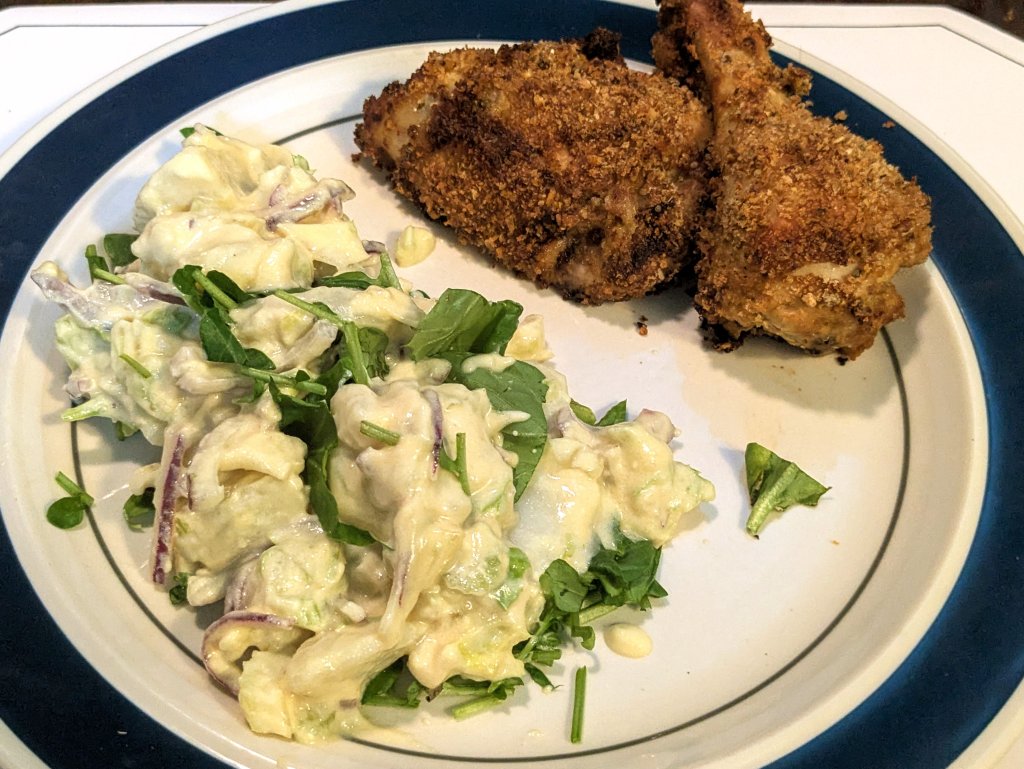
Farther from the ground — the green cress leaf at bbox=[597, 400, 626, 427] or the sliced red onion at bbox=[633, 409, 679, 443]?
the sliced red onion at bbox=[633, 409, 679, 443]

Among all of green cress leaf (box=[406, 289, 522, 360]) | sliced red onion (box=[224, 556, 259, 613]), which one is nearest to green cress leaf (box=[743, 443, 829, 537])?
green cress leaf (box=[406, 289, 522, 360])

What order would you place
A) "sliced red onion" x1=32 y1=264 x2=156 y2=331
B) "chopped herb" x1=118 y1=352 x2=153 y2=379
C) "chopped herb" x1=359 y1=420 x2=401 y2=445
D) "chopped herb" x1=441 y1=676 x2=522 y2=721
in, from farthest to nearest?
"sliced red onion" x1=32 y1=264 x2=156 y2=331 → "chopped herb" x1=118 y1=352 x2=153 y2=379 → "chopped herb" x1=441 y1=676 x2=522 y2=721 → "chopped herb" x1=359 y1=420 x2=401 y2=445

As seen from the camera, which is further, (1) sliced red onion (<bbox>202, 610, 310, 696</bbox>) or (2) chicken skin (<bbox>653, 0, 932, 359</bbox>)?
(2) chicken skin (<bbox>653, 0, 932, 359</bbox>)

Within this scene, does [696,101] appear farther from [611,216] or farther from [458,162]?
[458,162]

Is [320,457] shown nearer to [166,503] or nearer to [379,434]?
[379,434]

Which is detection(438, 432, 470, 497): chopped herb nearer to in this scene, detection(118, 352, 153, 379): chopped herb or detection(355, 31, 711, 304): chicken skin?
detection(118, 352, 153, 379): chopped herb

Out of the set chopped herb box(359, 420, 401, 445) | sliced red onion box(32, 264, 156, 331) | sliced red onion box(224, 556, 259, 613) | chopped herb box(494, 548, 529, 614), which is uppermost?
chopped herb box(359, 420, 401, 445)

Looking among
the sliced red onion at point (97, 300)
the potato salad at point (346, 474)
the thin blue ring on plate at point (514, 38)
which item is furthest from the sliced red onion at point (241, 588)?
the sliced red onion at point (97, 300)
